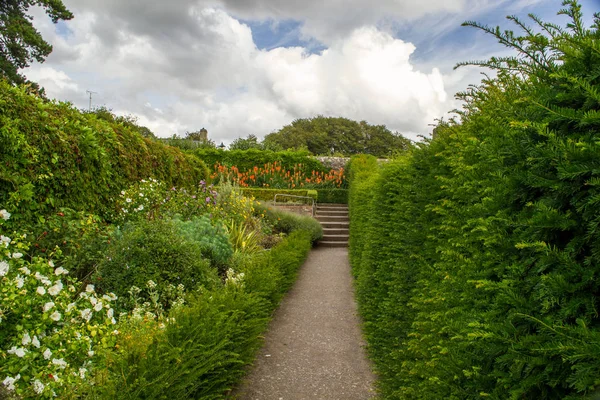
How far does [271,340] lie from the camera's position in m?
5.29

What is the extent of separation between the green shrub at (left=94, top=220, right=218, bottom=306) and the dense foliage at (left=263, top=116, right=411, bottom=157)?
44.0 meters

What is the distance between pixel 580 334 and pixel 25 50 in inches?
904

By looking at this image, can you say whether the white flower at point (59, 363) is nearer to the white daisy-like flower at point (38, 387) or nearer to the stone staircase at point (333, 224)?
the white daisy-like flower at point (38, 387)

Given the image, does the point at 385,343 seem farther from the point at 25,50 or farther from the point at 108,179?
the point at 25,50

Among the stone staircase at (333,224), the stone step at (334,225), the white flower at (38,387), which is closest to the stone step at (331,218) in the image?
the stone staircase at (333,224)

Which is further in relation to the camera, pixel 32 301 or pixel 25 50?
pixel 25 50

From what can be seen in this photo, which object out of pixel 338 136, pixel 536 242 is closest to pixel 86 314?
pixel 536 242

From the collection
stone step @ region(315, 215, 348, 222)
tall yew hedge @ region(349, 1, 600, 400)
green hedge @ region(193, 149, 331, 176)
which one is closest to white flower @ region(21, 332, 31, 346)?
tall yew hedge @ region(349, 1, 600, 400)

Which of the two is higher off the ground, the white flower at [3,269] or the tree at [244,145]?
the tree at [244,145]

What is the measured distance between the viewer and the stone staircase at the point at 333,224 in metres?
14.2

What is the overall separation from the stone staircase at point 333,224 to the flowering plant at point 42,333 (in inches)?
431

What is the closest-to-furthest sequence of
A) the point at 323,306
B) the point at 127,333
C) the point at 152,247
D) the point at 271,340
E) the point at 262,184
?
the point at 127,333, the point at 152,247, the point at 271,340, the point at 323,306, the point at 262,184

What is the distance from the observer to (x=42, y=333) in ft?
10.1

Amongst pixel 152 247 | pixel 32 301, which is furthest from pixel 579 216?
pixel 152 247
